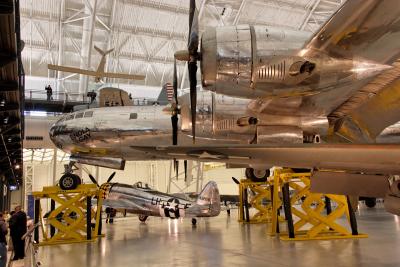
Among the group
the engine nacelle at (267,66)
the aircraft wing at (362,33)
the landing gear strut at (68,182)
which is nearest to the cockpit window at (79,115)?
the landing gear strut at (68,182)

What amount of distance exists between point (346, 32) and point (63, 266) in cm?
717

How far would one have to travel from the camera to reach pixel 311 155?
347 cm

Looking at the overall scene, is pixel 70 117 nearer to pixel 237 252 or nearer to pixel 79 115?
pixel 79 115

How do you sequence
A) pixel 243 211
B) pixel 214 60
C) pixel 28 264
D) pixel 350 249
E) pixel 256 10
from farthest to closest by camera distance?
1. pixel 256 10
2. pixel 243 211
3. pixel 350 249
4. pixel 214 60
5. pixel 28 264

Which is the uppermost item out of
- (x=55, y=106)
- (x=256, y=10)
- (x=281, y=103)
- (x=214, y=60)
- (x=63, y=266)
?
(x=256, y=10)

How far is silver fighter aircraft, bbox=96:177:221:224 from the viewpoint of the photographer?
15195 millimetres

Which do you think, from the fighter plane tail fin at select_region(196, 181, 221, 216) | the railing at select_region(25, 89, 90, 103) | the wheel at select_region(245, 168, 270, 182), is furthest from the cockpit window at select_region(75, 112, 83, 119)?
the railing at select_region(25, 89, 90, 103)

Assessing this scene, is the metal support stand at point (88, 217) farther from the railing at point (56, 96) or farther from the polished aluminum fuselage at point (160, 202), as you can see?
the railing at point (56, 96)

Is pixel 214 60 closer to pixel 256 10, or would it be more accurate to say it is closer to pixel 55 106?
pixel 256 10

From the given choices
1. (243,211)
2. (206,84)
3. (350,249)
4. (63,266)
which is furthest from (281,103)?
(243,211)

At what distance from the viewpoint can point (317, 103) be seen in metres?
8.62

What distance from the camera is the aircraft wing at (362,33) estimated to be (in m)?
6.14

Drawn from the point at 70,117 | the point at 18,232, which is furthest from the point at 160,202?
the point at 18,232

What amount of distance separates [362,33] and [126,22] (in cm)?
2611
